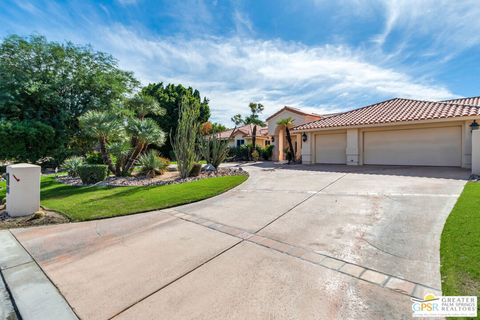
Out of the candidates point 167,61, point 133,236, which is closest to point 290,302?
point 133,236

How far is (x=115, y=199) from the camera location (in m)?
7.86

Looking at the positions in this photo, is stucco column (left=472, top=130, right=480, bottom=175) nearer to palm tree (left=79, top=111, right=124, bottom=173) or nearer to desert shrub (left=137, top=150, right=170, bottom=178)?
desert shrub (left=137, top=150, right=170, bottom=178)

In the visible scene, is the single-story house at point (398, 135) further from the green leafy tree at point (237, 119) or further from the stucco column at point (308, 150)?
the green leafy tree at point (237, 119)

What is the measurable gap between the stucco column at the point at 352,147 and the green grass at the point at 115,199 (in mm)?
9904

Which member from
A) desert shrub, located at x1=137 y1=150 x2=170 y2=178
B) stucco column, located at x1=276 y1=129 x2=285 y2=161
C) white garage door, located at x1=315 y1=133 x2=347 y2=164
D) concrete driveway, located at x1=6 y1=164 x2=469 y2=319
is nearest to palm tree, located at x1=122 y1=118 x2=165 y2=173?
desert shrub, located at x1=137 y1=150 x2=170 y2=178

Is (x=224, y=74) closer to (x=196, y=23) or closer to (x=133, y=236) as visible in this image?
(x=196, y=23)

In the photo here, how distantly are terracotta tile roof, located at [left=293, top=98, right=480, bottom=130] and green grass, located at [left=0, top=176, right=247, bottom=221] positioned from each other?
10462mm

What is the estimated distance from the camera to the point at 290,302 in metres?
2.60

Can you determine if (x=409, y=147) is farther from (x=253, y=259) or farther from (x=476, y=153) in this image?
(x=253, y=259)

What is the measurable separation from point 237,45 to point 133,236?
11.2 metres

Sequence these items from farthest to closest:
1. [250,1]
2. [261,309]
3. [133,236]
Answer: [250,1] → [133,236] → [261,309]

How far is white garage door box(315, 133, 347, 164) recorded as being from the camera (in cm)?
1736

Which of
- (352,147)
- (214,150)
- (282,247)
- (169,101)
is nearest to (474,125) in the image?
(352,147)

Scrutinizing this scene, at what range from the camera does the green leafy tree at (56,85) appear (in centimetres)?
1752
